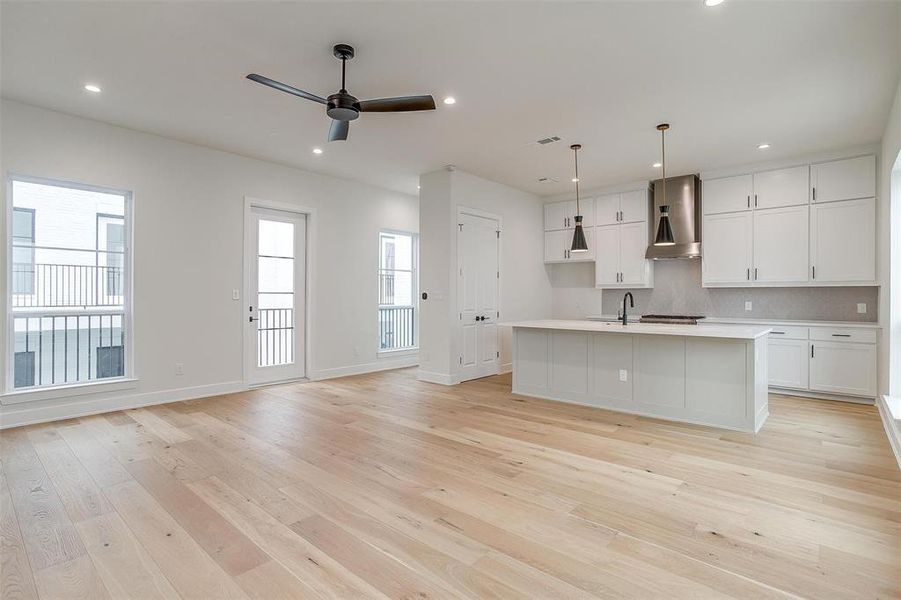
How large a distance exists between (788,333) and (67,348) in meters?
7.80

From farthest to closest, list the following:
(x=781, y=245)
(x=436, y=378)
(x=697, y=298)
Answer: (x=697, y=298) < (x=436, y=378) < (x=781, y=245)

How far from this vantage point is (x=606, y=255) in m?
6.91

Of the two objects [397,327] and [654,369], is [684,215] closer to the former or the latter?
[654,369]

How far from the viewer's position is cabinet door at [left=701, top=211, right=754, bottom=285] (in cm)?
575

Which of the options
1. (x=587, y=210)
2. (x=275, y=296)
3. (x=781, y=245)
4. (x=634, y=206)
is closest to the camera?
(x=781, y=245)

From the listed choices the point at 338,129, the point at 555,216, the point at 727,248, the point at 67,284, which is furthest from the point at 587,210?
the point at 67,284

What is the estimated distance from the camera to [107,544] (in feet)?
7.04

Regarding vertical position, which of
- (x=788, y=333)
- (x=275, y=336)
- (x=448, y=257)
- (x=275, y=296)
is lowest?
(x=275, y=336)

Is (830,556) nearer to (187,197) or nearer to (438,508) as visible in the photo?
(438,508)

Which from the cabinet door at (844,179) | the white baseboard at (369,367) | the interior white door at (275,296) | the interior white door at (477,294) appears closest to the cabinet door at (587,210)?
the interior white door at (477,294)

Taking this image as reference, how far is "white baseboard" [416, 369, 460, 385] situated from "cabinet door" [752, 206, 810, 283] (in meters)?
4.00

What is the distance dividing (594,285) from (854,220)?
3203mm

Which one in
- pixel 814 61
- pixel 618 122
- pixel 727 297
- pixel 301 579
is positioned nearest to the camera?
pixel 301 579

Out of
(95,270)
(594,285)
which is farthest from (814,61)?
(95,270)
